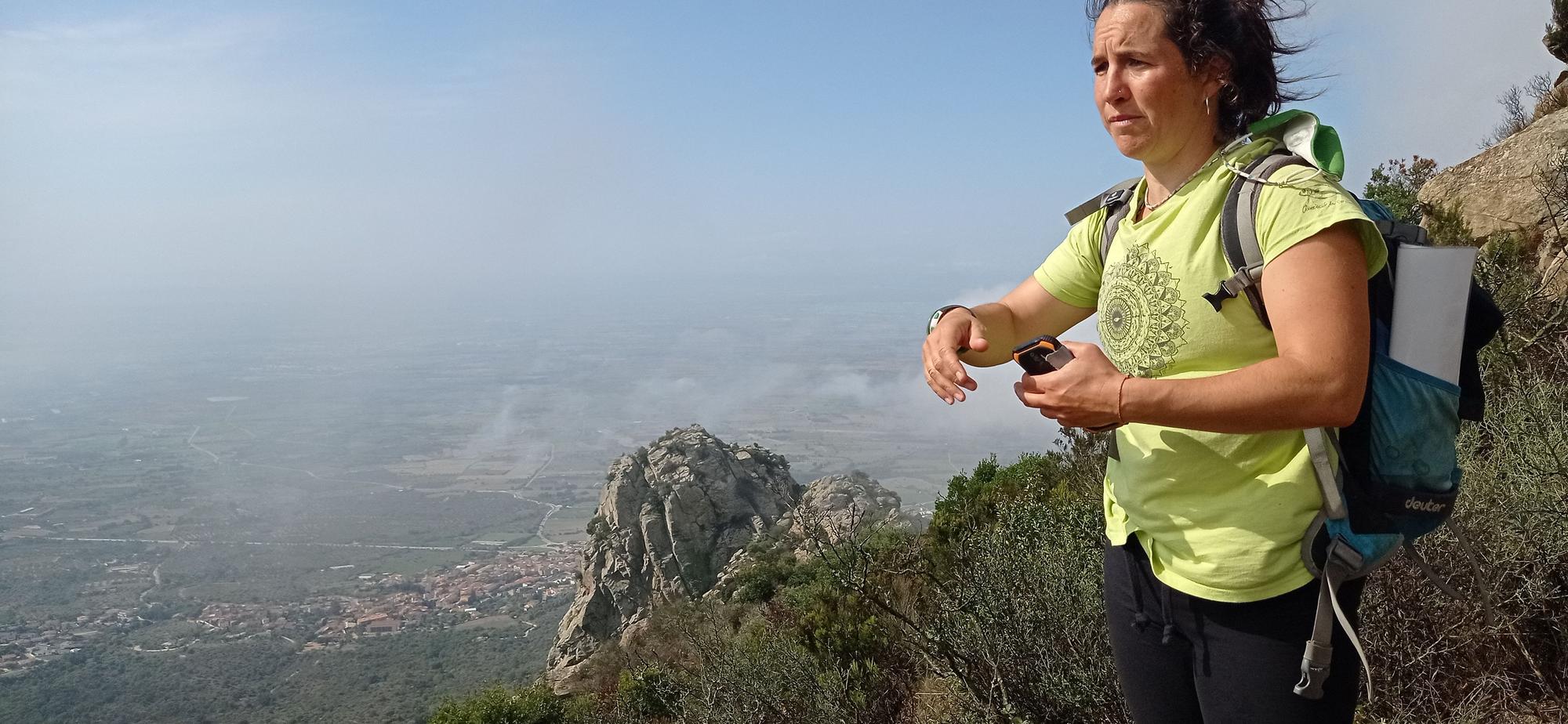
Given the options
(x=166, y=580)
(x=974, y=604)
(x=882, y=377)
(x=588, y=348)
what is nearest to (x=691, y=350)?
(x=588, y=348)

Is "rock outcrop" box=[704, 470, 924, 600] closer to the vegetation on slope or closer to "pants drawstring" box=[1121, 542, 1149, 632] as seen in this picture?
the vegetation on slope

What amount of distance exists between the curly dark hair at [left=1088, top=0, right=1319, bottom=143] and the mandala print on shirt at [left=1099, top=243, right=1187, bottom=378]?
219 millimetres

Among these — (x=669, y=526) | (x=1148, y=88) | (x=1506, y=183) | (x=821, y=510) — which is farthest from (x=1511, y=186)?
(x=669, y=526)

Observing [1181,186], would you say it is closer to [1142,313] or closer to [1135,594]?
[1142,313]

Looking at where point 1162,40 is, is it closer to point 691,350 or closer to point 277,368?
point 691,350

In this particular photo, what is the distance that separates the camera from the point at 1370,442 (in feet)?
3.46

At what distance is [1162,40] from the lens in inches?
45.8

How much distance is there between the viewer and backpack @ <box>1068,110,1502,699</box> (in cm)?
104

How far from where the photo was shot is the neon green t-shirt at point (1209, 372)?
101cm

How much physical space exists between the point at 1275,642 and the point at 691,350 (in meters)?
106

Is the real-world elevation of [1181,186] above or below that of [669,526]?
above

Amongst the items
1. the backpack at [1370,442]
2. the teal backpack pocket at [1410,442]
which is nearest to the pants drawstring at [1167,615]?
the backpack at [1370,442]

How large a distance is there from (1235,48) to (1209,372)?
445 mm

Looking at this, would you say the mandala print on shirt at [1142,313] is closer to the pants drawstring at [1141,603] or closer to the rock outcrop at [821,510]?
the pants drawstring at [1141,603]
